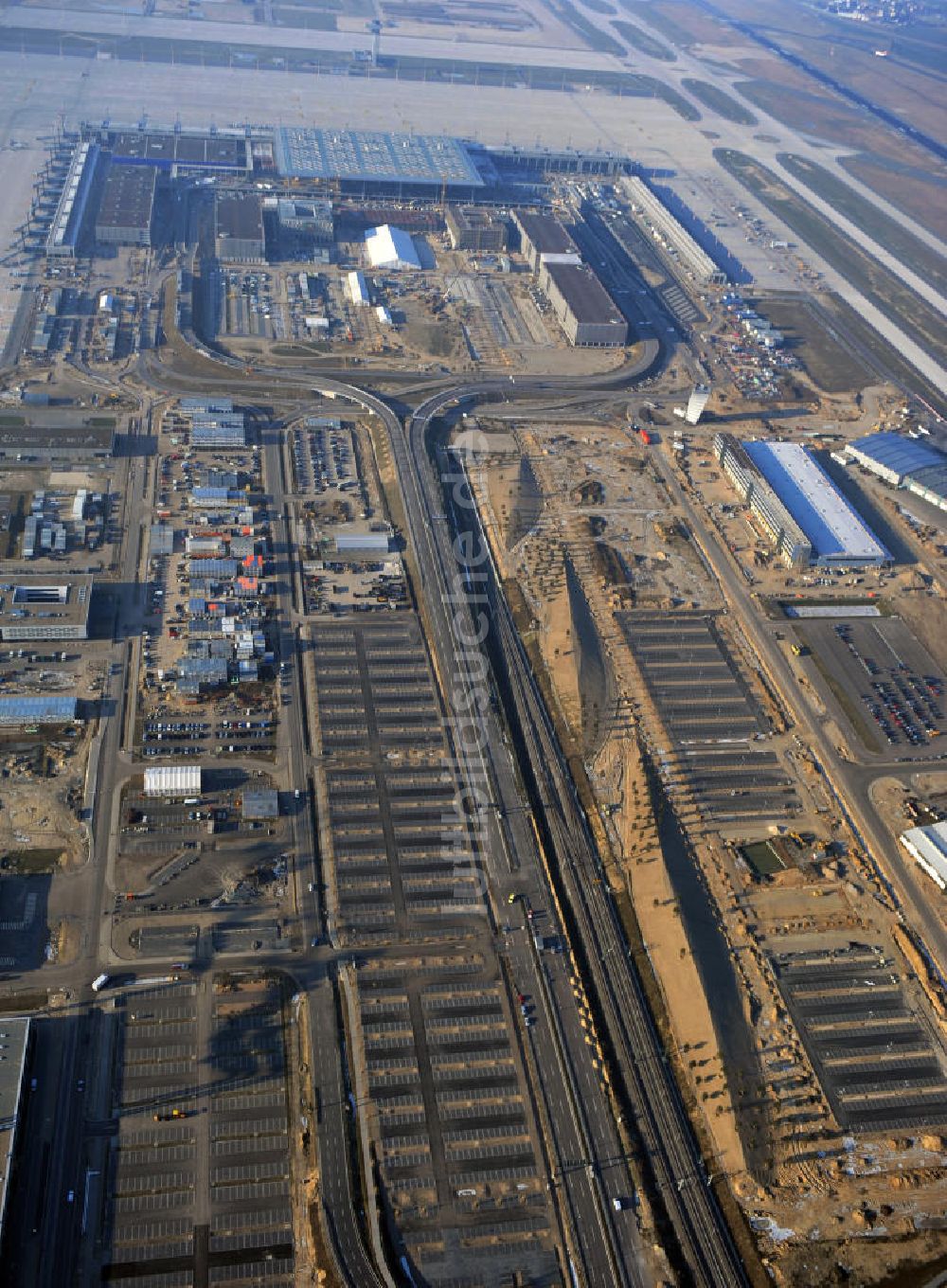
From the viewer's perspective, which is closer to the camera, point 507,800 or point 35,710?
point 507,800

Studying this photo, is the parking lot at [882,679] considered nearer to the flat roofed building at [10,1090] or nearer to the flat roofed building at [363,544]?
the flat roofed building at [363,544]

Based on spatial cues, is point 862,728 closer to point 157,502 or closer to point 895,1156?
point 895,1156

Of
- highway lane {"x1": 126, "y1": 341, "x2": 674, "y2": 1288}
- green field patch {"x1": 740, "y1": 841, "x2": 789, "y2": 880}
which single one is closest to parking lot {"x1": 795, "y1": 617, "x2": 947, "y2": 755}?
green field patch {"x1": 740, "y1": 841, "x2": 789, "y2": 880}

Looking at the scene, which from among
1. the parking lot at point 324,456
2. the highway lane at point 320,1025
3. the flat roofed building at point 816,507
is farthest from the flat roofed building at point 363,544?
the flat roofed building at point 816,507

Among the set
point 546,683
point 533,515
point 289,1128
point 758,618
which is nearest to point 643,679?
point 546,683

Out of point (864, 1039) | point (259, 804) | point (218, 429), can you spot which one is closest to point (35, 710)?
point (259, 804)

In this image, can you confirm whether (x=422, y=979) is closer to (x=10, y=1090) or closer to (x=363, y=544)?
(x=10, y=1090)
